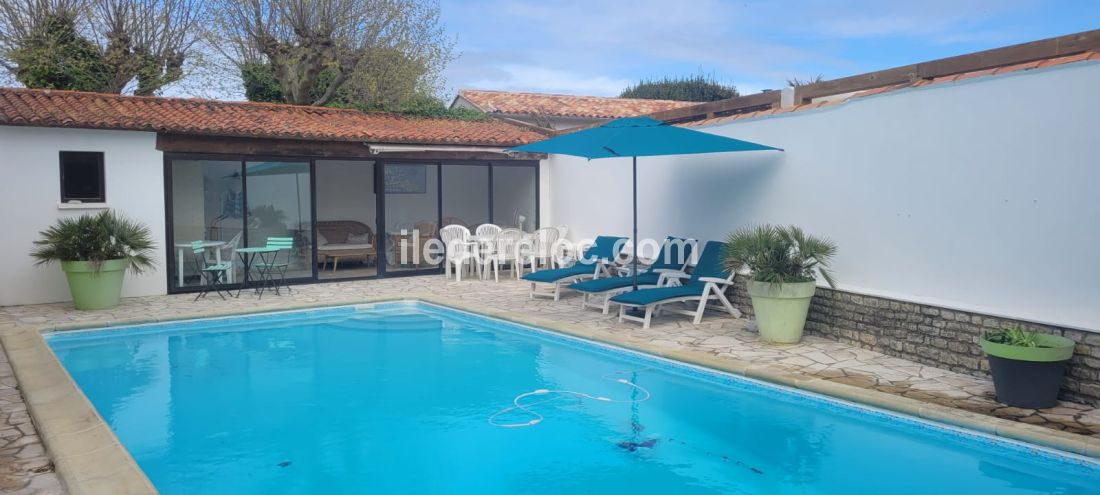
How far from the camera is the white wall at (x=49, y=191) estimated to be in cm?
1135

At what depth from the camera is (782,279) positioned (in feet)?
27.6

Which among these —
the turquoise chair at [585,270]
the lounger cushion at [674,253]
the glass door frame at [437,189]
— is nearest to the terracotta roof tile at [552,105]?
the glass door frame at [437,189]

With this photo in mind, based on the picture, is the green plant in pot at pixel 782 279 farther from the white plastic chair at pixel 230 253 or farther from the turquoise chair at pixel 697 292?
the white plastic chair at pixel 230 253

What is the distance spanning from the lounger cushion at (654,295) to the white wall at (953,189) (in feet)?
4.61

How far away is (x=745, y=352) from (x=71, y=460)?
242 inches

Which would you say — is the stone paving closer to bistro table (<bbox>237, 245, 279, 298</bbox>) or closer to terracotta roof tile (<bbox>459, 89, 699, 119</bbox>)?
bistro table (<bbox>237, 245, 279, 298</bbox>)

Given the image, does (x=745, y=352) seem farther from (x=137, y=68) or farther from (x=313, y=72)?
(x=137, y=68)

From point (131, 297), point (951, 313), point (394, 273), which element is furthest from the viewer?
point (394, 273)

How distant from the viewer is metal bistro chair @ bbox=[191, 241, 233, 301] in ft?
41.6

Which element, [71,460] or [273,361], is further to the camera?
[273,361]

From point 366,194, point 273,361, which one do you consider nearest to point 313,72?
point 366,194

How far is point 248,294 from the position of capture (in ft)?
42.4

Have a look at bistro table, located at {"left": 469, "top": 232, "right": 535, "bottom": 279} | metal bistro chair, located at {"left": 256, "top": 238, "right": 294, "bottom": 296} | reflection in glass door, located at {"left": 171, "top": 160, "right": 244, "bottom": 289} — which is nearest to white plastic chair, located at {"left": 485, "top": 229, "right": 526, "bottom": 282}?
bistro table, located at {"left": 469, "top": 232, "right": 535, "bottom": 279}

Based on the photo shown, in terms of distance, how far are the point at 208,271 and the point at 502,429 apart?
27.7ft
